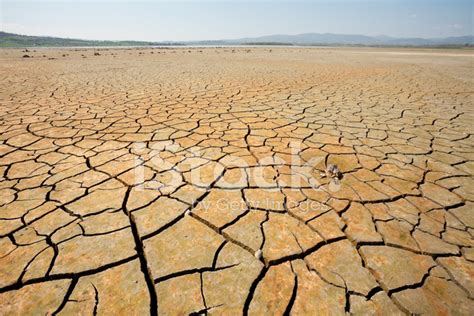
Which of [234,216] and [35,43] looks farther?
[35,43]

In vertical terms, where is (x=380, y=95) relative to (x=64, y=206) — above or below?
above

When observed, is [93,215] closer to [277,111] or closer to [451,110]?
[277,111]

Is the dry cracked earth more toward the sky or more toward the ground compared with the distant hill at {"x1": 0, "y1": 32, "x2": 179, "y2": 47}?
more toward the ground

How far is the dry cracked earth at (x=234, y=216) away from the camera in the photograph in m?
1.14

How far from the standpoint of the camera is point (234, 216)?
64.1 inches

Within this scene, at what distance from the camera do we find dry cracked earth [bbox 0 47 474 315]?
1137 mm

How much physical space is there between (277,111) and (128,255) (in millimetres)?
3161

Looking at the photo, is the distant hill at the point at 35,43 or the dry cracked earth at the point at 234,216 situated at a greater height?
the distant hill at the point at 35,43

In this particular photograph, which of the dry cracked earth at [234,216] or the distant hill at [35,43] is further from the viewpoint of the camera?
the distant hill at [35,43]

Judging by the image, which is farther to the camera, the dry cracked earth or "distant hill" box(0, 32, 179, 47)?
"distant hill" box(0, 32, 179, 47)

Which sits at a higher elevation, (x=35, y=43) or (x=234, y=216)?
(x=35, y=43)

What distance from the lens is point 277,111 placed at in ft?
13.0

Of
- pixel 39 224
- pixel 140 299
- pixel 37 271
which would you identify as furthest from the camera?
pixel 39 224

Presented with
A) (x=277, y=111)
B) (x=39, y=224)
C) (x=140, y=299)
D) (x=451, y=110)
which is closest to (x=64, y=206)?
(x=39, y=224)
